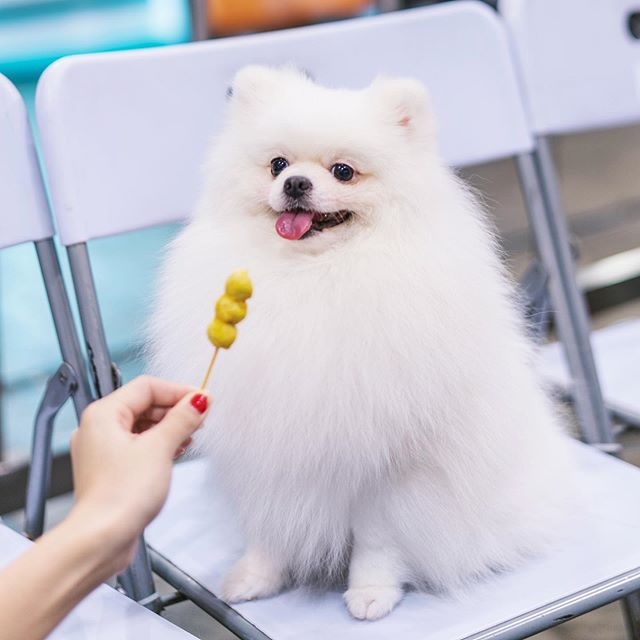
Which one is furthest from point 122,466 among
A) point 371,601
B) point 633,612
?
point 633,612

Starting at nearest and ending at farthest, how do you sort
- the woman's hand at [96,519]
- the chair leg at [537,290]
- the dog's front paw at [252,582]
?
the woman's hand at [96,519] → the dog's front paw at [252,582] → the chair leg at [537,290]

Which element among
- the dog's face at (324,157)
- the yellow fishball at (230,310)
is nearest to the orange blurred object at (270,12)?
the dog's face at (324,157)

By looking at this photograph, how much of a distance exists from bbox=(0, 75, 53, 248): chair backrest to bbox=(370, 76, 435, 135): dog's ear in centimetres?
39

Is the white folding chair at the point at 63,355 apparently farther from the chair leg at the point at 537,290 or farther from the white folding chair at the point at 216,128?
the chair leg at the point at 537,290

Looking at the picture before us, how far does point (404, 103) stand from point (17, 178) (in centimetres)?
43

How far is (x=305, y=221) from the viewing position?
90 cm

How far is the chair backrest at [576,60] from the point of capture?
1.38 meters

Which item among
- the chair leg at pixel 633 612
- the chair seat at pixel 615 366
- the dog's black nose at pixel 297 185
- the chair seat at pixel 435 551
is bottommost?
the chair leg at pixel 633 612

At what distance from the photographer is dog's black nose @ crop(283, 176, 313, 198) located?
88 cm

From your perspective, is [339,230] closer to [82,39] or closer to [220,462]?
[220,462]

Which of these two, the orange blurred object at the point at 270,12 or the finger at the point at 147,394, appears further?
the orange blurred object at the point at 270,12

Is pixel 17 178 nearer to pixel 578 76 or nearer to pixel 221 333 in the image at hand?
pixel 221 333

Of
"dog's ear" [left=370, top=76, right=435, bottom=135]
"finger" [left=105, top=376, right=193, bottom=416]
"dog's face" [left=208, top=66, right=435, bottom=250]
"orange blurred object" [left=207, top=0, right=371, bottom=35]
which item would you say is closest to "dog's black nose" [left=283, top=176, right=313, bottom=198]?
"dog's face" [left=208, top=66, right=435, bottom=250]

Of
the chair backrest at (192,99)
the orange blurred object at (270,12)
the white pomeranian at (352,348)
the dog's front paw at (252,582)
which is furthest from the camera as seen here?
the orange blurred object at (270,12)
